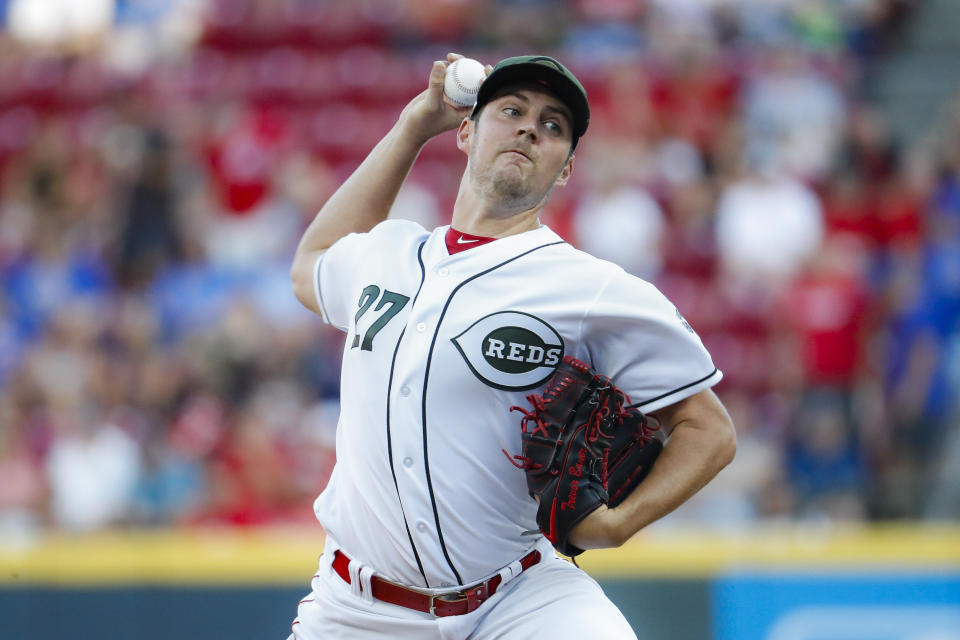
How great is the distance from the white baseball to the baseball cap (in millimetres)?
125

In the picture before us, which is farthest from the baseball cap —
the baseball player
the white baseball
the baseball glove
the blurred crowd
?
the blurred crowd

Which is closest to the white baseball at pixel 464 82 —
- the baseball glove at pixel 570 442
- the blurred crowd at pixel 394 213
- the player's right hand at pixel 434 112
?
the player's right hand at pixel 434 112

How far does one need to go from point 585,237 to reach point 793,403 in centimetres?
185

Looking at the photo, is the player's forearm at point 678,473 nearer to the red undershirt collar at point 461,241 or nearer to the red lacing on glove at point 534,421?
the red lacing on glove at point 534,421

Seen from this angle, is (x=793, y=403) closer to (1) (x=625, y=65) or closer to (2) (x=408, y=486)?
(1) (x=625, y=65)

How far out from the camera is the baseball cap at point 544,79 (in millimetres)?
3244

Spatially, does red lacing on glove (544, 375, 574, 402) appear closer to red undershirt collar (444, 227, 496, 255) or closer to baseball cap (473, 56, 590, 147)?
red undershirt collar (444, 227, 496, 255)

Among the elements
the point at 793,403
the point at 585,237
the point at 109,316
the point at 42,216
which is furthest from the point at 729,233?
the point at 42,216

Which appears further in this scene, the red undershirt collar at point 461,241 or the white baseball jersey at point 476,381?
the red undershirt collar at point 461,241

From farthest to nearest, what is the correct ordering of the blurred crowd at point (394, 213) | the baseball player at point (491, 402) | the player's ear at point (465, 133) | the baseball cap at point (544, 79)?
the blurred crowd at point (394, 213)
the player's ear at point (465, 133)
the baseball cap at point (544, 79)
the baseball player at point (491, 402)

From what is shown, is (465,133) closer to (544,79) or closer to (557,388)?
(544,79)

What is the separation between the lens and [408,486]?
10.3ft

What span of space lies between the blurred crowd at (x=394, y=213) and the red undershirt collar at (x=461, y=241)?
3732 millimetres

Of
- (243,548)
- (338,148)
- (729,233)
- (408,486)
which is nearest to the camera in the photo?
(408,486)
